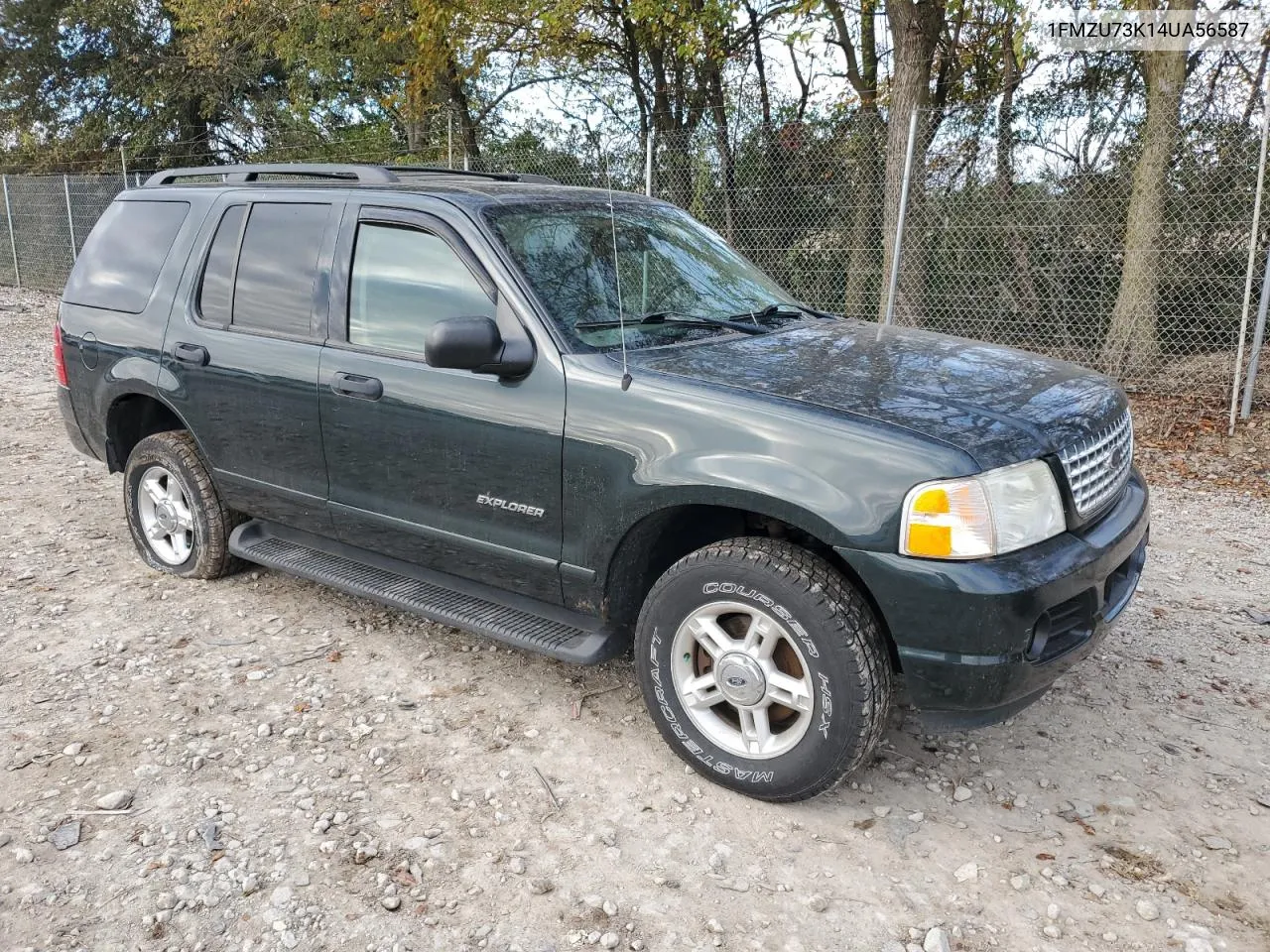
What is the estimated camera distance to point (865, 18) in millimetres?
14172

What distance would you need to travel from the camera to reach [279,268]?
4.27 meters

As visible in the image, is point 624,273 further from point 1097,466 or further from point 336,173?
point 1097,466

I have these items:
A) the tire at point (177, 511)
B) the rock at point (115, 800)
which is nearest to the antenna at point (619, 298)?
the rock at point (115, 800)

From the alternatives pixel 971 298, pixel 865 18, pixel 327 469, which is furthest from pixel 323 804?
pixel 865 18

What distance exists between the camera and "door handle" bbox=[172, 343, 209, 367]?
4469 mm

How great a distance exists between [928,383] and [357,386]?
214cm

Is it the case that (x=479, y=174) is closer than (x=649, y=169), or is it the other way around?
(x=479, y=174)

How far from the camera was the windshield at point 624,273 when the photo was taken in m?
3.61

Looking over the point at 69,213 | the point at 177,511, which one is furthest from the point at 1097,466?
the point at 69,213

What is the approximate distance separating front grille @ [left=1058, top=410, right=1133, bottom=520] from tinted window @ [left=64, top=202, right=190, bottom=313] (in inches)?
160

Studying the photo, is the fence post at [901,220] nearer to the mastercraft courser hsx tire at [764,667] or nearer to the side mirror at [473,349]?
the side mirror at [473,349]

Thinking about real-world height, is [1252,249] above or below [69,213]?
below

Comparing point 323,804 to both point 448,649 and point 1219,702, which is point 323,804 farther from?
point 1219,702

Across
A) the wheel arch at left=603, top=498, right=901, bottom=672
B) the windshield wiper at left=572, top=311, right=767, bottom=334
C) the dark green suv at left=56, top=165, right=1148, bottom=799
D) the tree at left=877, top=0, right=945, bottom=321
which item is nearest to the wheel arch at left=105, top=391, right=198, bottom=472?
the dark green suv at left=56, top=165, right=1148, bottom=799
